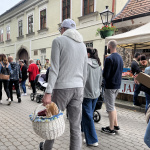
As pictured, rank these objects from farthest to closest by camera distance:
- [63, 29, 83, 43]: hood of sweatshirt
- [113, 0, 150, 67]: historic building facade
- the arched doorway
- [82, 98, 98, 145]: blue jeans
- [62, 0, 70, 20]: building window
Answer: the arched doorway → [62, 0, 70, 20]: building window → [113, 0, 150, 67]: historic building facade → [82, 98, 98, 145]: blue jeans → [63, 29, 83, 43]: hood of sweatshirt

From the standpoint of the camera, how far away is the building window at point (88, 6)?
11.1m

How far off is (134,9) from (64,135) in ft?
28.0

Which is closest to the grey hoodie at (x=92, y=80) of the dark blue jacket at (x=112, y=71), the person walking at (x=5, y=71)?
the dark blue jacket at (x=112, y=71)

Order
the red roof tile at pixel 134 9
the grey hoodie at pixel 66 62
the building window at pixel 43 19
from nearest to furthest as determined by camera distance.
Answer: the grey hoodie at pixel 66 62, the red roof tile at pixel 134 9, the building window at pixel 43 19

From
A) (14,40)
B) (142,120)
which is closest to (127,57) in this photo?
(142,120)

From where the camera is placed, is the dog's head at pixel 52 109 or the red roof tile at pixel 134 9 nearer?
the dog's head at pixel 52 109

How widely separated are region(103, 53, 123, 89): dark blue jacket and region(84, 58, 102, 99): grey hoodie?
1.20 feet

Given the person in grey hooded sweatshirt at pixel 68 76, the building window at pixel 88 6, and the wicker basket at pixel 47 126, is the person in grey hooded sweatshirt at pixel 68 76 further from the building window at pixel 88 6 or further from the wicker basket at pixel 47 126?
the building window at pixel 88 6

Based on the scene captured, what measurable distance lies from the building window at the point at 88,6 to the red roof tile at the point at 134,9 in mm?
2106

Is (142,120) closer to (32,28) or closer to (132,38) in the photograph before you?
(132,38)

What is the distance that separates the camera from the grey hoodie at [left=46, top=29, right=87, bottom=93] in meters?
2.02

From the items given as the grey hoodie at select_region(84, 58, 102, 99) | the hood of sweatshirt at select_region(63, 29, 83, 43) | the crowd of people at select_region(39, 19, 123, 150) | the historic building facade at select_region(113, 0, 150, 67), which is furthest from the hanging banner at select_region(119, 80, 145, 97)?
the hood of sweatshirt at select_region(63, 29, 83, 43)

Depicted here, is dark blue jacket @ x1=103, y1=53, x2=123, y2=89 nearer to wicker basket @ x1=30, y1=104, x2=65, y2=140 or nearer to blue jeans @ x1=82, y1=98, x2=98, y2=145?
blue jeans @ x1=82, y1=98, x2=98, y2=145

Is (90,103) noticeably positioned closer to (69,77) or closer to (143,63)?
(69,77)
